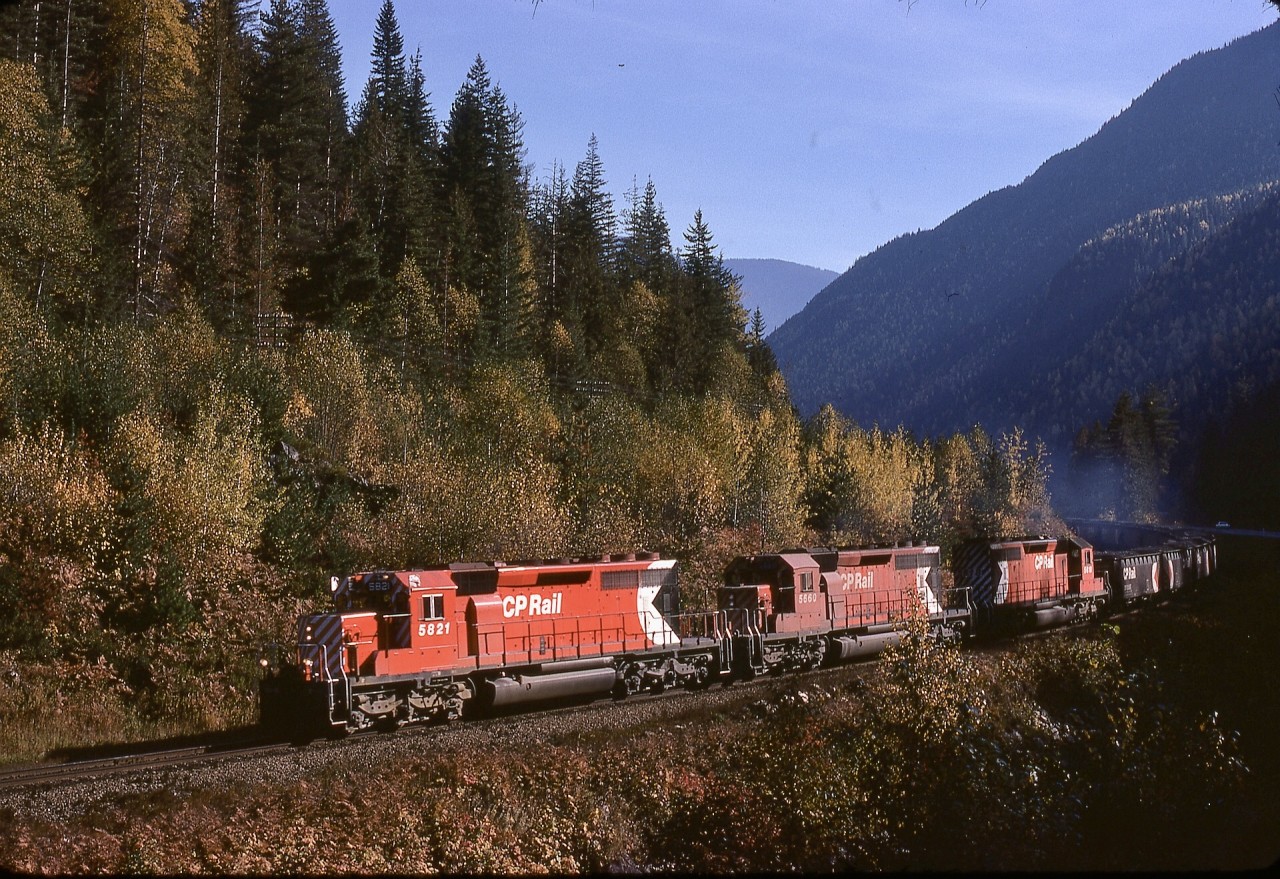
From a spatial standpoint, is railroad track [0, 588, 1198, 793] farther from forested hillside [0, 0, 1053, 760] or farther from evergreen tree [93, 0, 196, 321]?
evergreen tree [93, 0, 196, 321]

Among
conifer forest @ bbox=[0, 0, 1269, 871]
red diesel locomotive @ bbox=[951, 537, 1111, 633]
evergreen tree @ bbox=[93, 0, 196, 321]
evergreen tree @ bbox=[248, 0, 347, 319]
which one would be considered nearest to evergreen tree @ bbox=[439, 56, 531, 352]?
conifer forest @ bbox=[0, 0, 1269, 871]

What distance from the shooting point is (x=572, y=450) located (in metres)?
49.4

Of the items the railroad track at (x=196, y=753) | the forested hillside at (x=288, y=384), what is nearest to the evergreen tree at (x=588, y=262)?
the forested hillside at (x=288, y=384)

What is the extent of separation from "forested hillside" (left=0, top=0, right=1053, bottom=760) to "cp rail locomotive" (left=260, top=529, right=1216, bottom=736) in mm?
6309

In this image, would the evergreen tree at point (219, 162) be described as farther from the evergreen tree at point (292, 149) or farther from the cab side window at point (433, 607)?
the cab side window at point (433, 607)

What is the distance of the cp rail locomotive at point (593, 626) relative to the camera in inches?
830

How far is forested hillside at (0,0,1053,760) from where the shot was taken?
93.0 ft

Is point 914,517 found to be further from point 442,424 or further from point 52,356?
point 52,356

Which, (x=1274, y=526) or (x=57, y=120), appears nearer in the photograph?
(x=57, y=120)

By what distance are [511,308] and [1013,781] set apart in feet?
138

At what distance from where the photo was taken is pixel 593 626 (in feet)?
84.1

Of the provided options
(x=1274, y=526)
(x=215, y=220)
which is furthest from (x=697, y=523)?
(x=1274, y=526)

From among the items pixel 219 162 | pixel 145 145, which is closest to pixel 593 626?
pixel 145 145

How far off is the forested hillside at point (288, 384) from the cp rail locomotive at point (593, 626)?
631cm
